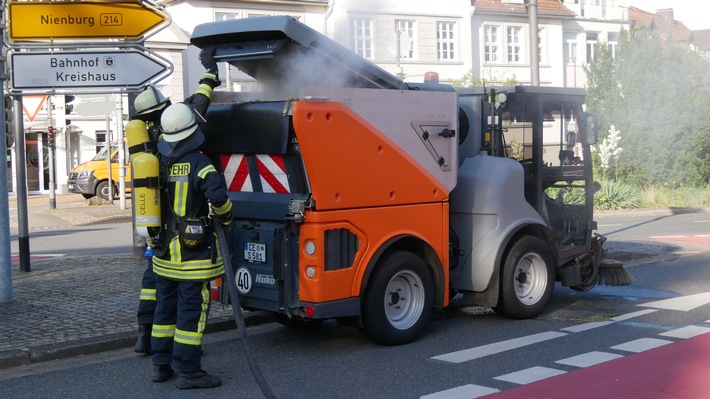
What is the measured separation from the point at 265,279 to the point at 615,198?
656 inches

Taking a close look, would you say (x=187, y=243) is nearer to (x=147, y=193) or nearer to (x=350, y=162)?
(x=147, y=193)

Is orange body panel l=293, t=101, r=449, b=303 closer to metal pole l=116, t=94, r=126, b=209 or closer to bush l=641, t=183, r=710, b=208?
bush l=641, t=183, r=710, b=208

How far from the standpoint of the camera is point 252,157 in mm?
6820

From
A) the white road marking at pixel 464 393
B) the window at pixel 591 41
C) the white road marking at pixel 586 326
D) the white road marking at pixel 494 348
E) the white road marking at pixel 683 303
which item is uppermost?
the window at pixel 591 41

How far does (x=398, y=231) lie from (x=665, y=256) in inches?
267

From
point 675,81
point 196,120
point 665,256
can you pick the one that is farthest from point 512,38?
point 196,120

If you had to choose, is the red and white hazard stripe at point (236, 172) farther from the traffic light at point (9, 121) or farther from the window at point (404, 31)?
the traffic light at point (9, 121)

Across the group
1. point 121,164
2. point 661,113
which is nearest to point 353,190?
point 121,164

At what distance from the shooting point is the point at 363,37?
816 cm

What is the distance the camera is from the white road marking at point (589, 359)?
6395 millimetres

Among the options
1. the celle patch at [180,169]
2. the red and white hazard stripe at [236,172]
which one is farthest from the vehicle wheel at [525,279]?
the celle patch at [180,169]

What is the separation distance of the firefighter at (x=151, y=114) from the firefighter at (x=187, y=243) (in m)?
0.45

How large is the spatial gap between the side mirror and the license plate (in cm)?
374

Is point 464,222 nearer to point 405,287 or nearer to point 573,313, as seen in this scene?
point 405,287
